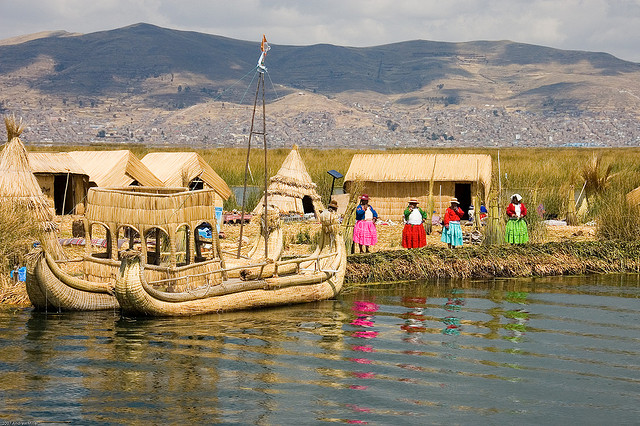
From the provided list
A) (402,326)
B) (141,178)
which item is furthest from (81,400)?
(141,178)

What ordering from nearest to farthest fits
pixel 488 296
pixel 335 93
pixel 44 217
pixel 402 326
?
pixel 402 326, pixel 488 296, pixel 44 217, pixel 335 93

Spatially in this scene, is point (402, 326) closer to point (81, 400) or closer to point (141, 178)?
point (81, 400)

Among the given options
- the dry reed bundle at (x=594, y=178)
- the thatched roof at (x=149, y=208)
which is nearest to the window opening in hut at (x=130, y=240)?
the thatched roof at (x=149, y=208)

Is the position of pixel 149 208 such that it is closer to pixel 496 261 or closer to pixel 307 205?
pixel 496 261

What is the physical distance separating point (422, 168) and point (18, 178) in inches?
398

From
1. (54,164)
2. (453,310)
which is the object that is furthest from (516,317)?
(54,164)

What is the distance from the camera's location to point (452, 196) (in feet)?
73.6

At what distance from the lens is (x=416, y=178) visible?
22125 mm

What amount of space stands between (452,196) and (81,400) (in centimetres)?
1552

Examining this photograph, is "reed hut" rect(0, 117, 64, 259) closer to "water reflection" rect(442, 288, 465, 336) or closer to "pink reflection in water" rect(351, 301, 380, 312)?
"pink reflection in water" rect(351, 301, 380, 312)

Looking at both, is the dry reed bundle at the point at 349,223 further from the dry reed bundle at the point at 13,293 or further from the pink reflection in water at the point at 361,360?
the pink reflection in water at the point at 361,360

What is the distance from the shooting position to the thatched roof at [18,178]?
16483 mm

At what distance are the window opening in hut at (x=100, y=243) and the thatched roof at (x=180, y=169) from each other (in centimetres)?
254

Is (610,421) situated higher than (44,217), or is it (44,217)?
(44,217)
